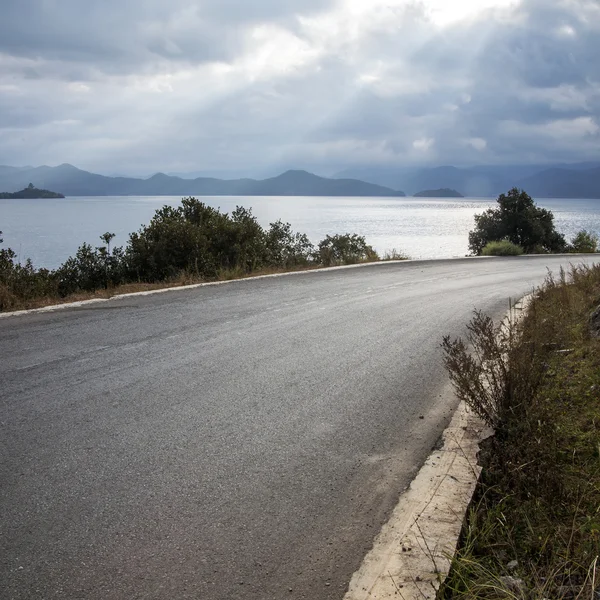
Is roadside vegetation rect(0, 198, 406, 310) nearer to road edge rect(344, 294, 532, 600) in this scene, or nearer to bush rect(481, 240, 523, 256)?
road edge rect(344, 294, 532, 600)

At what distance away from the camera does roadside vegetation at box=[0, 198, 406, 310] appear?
488 inches

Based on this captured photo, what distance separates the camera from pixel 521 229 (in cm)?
4128

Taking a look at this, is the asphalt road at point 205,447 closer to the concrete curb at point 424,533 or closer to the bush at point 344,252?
the concrete curb at point 424,533

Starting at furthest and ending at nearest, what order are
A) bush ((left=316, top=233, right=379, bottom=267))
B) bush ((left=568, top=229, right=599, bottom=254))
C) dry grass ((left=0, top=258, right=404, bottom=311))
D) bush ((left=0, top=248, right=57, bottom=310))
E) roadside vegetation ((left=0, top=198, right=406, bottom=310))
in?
1. bush ((left=568, top=229, right=599, bottom=254))
2. bush ((left=316, top=233, right=379, bottom=267))
3. roadside vegetation ((left=0, top=198, right=406, bottom=310))
4. dry grass ((left=0, top=258, right=404, bottom=311))
5. bush ((left=0, top=248, right=57, bottom=310))

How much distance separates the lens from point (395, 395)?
600cm

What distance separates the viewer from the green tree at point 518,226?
40.4 meters

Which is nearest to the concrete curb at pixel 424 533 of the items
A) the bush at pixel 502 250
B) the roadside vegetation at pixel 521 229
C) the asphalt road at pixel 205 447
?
the asphalt road at pixel 205 447

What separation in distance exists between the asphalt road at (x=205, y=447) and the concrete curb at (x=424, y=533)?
110 millimetres

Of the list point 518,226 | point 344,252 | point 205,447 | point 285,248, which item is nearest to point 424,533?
point 205,447

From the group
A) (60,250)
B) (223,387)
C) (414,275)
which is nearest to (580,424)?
(223,387)

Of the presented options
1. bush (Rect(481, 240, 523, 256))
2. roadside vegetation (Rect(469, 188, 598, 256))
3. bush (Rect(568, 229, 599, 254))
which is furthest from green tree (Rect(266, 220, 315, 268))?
bush (Rect(568, 229, 599, 254))

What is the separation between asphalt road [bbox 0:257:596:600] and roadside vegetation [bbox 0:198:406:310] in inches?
123

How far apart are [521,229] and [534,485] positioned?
40337 mm

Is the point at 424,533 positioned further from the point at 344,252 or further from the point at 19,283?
the point at 344,252
